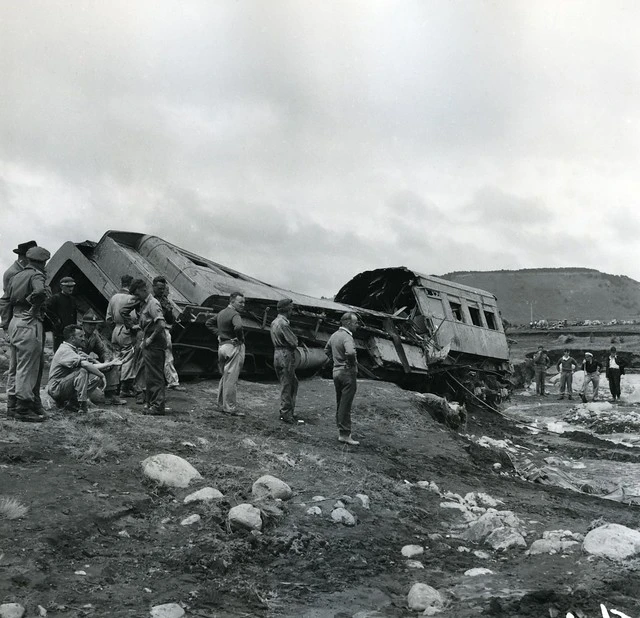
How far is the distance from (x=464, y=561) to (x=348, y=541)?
0.76m

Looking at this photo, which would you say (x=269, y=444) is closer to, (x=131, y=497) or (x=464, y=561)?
(x=131, y=497)

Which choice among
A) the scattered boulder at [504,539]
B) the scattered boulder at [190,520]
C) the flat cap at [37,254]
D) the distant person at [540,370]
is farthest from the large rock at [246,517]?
the distant person at [540,370]

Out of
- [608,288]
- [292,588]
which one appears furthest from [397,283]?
[608,288]

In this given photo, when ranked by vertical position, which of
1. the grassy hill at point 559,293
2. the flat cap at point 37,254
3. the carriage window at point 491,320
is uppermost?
the grassy hill at point 559,293

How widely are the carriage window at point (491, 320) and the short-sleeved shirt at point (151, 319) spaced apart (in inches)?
412

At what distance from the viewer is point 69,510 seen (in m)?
4.02

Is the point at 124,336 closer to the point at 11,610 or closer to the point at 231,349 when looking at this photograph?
the point at 231,349

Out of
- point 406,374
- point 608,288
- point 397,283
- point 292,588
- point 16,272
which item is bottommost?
point 292,588

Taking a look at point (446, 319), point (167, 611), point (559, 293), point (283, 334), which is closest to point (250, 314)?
point (283, 334)

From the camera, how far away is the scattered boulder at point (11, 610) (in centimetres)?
283

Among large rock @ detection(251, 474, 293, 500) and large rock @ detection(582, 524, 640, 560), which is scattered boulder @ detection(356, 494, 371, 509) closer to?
large rock @ detection(251, 474, 293, 500)

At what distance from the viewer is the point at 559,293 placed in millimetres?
61594

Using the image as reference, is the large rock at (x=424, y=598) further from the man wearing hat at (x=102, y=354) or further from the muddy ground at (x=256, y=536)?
the man wearing hat at (x=102, y=354)

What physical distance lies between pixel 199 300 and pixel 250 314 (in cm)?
85
